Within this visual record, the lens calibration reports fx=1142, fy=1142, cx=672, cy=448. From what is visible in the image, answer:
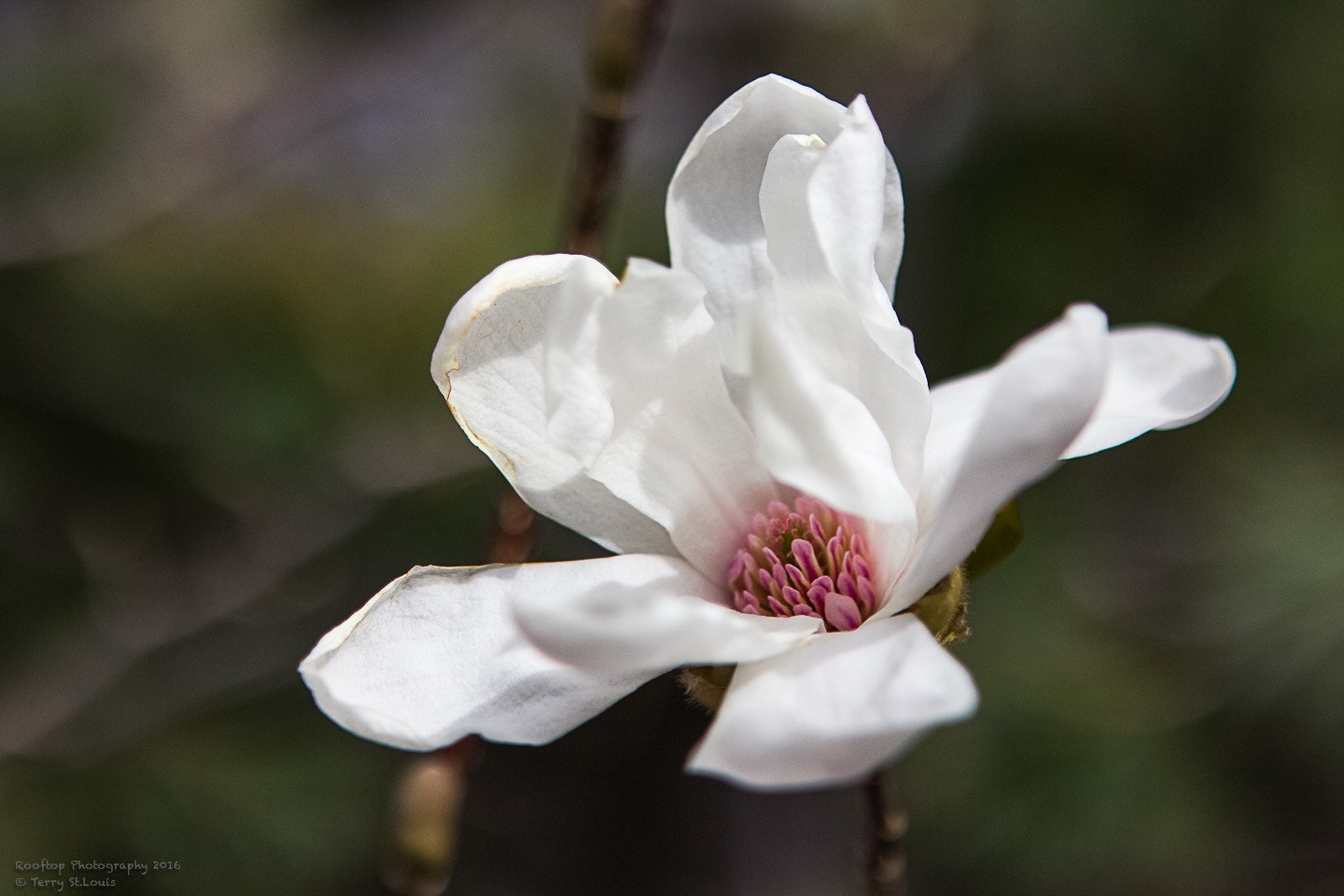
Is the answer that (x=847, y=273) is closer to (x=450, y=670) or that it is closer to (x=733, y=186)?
(x=733, y=186)

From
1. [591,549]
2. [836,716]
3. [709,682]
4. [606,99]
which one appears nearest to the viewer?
[836,716]

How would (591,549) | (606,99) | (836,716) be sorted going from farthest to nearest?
(591,549), (606,99), (836,716)

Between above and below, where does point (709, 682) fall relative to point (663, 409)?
below

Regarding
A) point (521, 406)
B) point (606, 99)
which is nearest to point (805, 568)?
point (521, 406)

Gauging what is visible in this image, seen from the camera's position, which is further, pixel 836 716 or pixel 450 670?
pixel 450 670

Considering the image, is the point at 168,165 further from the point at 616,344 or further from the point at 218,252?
the point at 616,344

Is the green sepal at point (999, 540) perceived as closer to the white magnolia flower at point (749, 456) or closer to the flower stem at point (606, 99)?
the white magnolia flower at point (749, 456)
